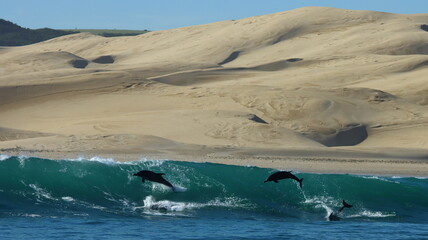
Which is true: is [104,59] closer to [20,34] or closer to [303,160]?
[20,34]

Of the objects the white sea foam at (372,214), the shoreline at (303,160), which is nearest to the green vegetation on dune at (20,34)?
the shoreline at (303,160)

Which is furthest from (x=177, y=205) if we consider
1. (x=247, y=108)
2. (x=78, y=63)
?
(x=78, y=63)

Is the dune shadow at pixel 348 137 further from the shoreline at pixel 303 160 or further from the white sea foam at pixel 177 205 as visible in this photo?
the white sea foam at pixel 177 205

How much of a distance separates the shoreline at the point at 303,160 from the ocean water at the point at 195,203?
196cm

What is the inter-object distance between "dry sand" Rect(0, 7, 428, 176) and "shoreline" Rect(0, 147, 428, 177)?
0.05 metres

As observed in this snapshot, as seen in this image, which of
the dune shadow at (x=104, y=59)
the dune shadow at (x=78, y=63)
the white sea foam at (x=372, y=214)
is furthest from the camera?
the dune shadow at (x=104, y=59)

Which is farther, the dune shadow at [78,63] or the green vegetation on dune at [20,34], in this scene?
the green vegetation on dune at [20,34]

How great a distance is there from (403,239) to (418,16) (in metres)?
55.0

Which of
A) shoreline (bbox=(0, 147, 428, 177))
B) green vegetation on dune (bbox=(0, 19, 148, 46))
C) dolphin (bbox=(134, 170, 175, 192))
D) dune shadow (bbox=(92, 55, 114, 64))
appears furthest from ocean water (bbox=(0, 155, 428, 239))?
green vegetation on dune (bbox=(0, 19, 148, 46))

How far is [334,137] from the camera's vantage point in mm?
30516

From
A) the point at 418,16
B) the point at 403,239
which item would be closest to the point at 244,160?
the point at 403,239

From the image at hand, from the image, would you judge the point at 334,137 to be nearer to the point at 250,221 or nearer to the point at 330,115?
the point at 330,115

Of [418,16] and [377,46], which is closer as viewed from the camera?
[377,46]

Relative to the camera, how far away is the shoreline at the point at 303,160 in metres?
23.2
